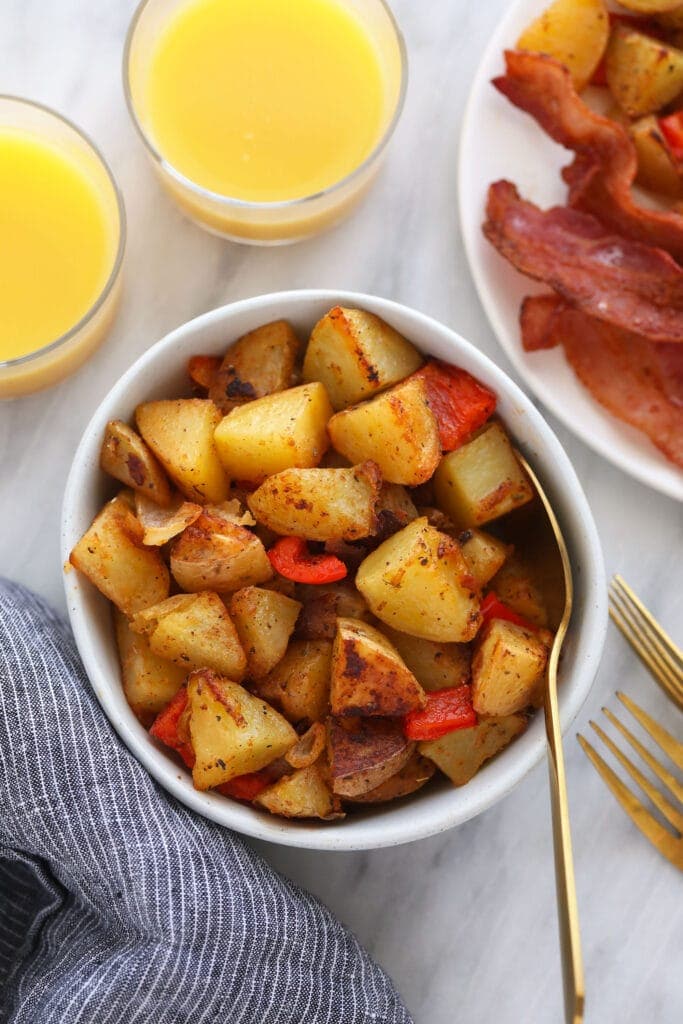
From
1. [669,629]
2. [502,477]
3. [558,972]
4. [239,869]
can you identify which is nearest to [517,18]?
[502,477]

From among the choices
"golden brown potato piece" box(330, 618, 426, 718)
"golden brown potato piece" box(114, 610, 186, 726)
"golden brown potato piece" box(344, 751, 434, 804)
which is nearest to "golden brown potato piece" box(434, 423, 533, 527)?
"golden brown potato piece" box(330, 618, 426, 718)

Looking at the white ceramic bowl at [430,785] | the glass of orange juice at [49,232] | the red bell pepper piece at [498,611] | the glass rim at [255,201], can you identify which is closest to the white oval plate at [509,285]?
the glass rim at [255,201]

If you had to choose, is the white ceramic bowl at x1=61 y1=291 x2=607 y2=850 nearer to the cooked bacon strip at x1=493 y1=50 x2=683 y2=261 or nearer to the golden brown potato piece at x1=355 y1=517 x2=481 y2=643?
the golden brown potato piece at x1=355 y1=517 x2=481 y2=643

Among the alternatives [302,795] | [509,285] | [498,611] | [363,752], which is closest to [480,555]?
[498,611]

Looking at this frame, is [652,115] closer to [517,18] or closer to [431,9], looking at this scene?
[517,18]

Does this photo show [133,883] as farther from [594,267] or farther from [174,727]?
[594,267]
